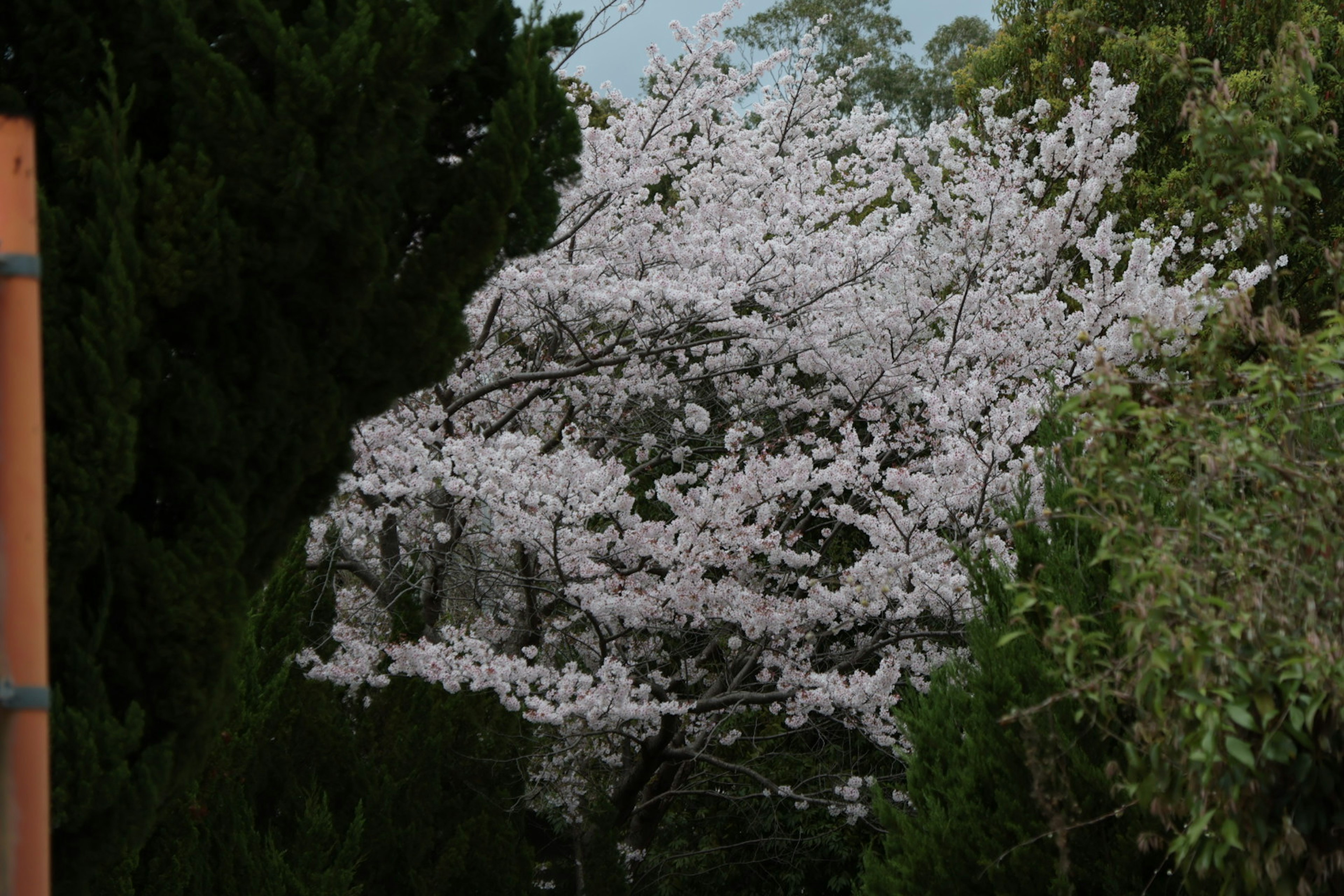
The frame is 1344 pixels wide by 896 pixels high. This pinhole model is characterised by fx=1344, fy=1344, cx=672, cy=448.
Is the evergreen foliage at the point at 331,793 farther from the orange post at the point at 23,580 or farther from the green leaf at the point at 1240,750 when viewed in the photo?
the orange post at the point at 23,580

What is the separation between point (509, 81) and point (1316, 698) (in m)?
3.14

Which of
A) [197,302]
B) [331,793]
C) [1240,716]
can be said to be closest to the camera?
[1240,716]

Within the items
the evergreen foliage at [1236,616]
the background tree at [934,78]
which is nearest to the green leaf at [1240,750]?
the evergreen foliage at [1236,616]

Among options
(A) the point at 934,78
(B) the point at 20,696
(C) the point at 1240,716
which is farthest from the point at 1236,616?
(A) the point at 934,78

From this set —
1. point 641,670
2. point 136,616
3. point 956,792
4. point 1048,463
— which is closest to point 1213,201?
point 1048,463

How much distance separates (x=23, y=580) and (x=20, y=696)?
12 centimetres

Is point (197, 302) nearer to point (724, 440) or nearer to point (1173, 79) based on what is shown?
point (724, 440)

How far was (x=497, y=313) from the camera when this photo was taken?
26.4 feet

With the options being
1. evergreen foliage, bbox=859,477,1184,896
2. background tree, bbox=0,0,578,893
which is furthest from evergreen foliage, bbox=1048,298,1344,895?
background tree, bbox=0,0,578,893

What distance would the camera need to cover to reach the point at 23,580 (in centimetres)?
138

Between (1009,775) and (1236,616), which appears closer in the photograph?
(1236,616)

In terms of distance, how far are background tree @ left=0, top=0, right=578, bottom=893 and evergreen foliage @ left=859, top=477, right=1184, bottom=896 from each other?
2.40 m

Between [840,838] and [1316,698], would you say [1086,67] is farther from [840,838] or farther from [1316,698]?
Answer: [1316,698]

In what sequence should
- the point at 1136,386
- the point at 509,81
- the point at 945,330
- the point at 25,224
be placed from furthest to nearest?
the point at 945,330 → the point at 1136,386 → the point at 509,81 → the point at 25,224
